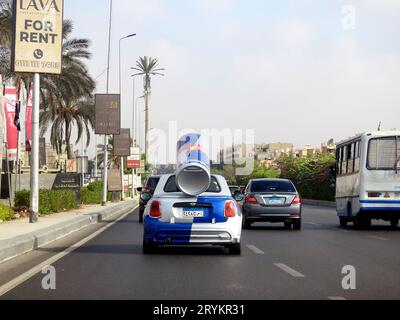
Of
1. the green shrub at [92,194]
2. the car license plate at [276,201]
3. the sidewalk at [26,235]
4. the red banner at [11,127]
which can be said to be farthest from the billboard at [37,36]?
the green shrub at [92,194]

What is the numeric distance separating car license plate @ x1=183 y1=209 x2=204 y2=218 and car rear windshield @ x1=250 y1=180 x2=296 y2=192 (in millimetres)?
10602

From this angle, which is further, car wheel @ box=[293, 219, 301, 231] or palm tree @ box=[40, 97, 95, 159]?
palm tree @ box=[40, 97, 95, 159]

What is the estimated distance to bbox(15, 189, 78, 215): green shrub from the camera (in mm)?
30397

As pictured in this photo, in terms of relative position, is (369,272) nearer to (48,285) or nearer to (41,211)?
(48,285)

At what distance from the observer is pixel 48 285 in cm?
1016

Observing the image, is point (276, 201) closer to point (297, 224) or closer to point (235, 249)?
point (297, 224)

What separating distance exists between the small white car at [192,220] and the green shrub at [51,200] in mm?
16652

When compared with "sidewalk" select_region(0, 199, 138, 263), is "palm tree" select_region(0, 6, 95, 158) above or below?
above

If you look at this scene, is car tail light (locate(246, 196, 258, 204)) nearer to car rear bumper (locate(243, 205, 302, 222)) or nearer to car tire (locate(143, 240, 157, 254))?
car rear bumper (locate(243, 205, 302, 222))

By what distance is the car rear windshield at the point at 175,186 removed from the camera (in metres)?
15.1

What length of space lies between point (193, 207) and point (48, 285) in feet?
15.4

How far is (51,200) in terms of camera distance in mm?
32688

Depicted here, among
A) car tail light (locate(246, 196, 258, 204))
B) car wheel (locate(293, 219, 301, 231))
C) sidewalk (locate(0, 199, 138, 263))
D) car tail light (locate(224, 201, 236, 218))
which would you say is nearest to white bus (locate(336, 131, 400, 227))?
car wheel (locate(293, 219, 301, 231))
